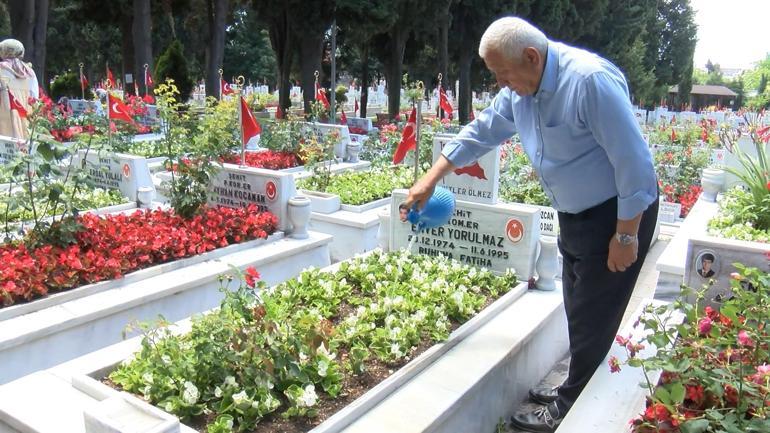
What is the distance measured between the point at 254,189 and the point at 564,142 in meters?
4.12

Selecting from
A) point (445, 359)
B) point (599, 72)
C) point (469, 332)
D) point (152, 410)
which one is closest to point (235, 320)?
point (152, 410)

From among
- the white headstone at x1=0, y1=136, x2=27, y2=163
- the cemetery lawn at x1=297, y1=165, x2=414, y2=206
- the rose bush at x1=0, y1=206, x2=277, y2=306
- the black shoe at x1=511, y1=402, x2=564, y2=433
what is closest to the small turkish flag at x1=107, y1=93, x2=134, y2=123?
the white headstone at x1=0, y1=136, x2=27, y2=163

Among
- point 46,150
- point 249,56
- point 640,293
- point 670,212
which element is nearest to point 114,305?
point 46,150

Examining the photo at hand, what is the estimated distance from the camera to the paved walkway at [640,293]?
12.9 feet

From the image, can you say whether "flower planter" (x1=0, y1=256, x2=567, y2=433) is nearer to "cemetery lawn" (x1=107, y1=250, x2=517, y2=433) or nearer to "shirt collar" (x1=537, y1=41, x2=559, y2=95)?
"cemetery lawn" (x1=107, y1=250, x2=517, y2=433)

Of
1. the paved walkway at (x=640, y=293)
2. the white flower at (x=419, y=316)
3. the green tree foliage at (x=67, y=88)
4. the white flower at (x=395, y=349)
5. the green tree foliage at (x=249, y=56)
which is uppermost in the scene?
the green tree foliage at (x=249, y=56)

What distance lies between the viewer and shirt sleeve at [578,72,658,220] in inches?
95.5

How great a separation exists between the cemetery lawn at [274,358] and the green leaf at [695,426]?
1.56 metres

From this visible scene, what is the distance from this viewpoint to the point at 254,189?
6270mm

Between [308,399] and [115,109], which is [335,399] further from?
[115,109]

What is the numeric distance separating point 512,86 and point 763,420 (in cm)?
153

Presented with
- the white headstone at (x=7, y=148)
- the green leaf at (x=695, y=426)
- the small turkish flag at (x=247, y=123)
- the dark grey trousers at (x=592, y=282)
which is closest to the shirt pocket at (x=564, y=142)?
the dark grey trousers at (x=592, y=282)

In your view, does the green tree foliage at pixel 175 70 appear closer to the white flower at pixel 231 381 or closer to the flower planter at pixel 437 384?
the flower planter at pixel 437 384

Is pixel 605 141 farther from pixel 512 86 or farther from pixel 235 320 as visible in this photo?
pixel 235 320
